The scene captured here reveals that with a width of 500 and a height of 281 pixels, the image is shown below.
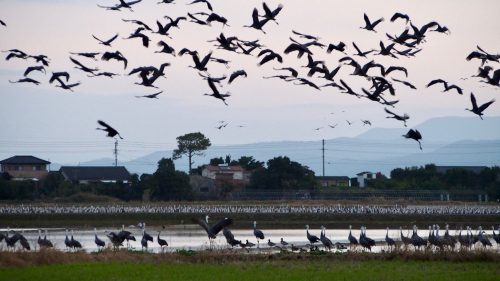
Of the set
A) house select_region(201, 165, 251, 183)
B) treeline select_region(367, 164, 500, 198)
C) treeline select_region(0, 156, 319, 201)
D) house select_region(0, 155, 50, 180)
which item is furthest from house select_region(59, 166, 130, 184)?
treeline select_region(367, 164, 500, 198)

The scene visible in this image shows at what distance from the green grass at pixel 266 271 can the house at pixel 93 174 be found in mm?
80764

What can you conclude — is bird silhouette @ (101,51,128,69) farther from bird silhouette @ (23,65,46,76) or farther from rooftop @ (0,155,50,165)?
rooftop @ (0,155,50,165)

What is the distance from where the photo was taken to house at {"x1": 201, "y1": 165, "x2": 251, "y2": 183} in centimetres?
10831

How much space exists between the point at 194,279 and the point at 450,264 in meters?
8.88

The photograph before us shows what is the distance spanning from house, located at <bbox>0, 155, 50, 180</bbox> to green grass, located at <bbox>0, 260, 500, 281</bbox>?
84100mm

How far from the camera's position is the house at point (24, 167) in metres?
114

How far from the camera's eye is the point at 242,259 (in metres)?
33.9

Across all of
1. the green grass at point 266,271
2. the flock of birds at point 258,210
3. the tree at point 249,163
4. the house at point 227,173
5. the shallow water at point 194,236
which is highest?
the tree at point 249,163

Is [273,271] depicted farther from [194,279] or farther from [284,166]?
[284,166]

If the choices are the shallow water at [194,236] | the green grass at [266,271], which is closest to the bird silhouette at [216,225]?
the green grass at [266,271]

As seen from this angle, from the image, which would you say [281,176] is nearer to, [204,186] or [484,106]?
[204,186]

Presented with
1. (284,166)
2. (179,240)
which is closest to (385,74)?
(179,240)

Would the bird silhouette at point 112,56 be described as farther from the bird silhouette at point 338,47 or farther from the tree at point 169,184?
the tree at point 169,184

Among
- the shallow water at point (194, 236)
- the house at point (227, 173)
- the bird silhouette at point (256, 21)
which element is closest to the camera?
the bird silhouette at point (256, 21)
